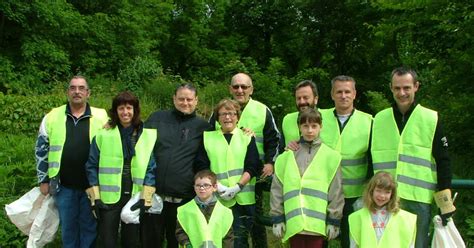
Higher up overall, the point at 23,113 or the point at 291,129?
the point at 23,113

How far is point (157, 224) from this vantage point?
559cm

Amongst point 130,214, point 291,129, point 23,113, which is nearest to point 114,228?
point 130,214

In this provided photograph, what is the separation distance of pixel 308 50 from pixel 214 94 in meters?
11.0

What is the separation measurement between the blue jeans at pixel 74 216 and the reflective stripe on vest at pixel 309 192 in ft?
6.76

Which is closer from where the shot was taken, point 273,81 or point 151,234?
point 151,234

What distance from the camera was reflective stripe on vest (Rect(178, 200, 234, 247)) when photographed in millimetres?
5090

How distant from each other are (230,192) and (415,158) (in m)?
1.71

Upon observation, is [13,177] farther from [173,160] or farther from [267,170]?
[267,170]

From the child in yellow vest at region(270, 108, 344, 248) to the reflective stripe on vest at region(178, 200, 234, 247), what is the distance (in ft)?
1.49

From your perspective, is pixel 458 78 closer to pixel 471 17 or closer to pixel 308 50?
pixel 471 17

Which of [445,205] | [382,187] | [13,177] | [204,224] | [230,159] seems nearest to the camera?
[382,187]

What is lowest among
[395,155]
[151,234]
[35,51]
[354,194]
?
[151,234]

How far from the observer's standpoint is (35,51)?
19.0 metres

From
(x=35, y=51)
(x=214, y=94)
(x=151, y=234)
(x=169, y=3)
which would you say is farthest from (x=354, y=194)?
(x=169, y=3)
